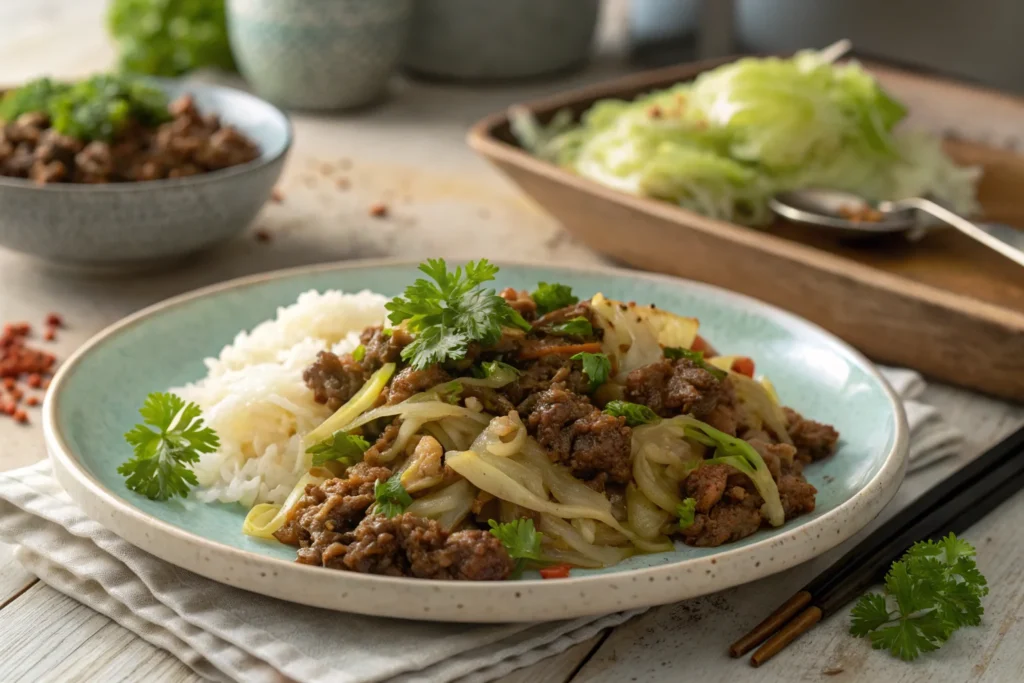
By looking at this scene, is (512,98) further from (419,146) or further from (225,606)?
(225,606)

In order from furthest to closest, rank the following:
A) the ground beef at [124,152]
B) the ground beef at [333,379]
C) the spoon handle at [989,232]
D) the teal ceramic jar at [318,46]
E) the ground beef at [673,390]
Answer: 1. the teal ceramic jar at [318,46]
2. the ground beef at [124,152]
3. the spoon handle at [989,232]
4. the ground beef at [333,379]
5. the ground beef at [673,390]

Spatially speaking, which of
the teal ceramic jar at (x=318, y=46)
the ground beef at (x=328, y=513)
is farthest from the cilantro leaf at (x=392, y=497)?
the teal ceramic jar at (x=318, y=46)

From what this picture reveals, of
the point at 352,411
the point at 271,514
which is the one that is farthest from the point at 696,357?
the point at 271,514

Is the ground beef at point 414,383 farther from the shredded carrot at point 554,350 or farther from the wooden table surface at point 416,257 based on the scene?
the wooden table surface at point 416,257

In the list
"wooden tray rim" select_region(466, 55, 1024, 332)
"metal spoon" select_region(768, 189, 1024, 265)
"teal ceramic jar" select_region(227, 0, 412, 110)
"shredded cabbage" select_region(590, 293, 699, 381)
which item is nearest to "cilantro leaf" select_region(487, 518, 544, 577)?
"shredded cabbage" select_region(590, 293, 699, 381)

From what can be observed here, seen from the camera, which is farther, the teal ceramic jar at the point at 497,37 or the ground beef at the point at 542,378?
the teal ceramic jar at the point at 497,37

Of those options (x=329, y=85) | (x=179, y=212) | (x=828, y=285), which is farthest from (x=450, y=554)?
(x=329, y=85)

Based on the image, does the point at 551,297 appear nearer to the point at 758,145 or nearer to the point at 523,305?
the point at 523,305
